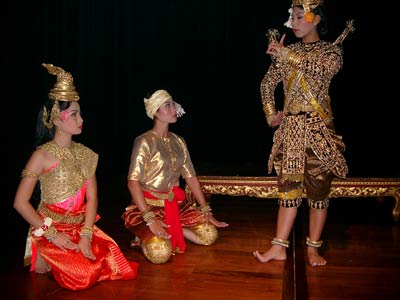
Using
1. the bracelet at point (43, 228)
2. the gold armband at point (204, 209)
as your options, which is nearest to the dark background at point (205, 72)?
the gold armband at point (204, 209)

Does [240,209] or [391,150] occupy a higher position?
[391,150]

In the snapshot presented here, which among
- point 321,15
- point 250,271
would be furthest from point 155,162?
point 321,15

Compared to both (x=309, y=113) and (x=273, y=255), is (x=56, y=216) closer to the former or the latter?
(x=273, y=255)

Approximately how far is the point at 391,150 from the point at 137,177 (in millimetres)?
3337

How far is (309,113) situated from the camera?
2451mm

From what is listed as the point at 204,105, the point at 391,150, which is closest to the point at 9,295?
the point at 204,105

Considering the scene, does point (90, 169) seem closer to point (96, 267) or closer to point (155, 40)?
point (96, 267)

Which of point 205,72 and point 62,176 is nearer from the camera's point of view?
point 62,176

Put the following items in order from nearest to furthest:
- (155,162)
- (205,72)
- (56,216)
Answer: (56,216)
(155,162)
(205,72)

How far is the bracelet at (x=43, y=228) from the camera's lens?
87.3 inches

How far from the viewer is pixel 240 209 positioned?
3984mm

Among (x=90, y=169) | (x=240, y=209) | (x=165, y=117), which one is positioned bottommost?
(x=240, y=209)

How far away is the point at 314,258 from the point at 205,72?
3.47 meters

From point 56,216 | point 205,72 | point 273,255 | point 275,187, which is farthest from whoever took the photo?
point 205,72
